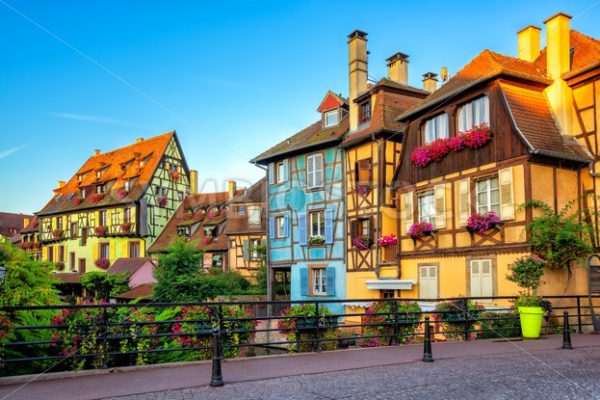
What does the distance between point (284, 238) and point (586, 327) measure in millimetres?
15817

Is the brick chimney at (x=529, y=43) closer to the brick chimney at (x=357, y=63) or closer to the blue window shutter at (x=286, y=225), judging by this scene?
the brick chimney at (x=357, y=63)

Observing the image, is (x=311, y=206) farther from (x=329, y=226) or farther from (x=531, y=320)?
(x=531, y=320)

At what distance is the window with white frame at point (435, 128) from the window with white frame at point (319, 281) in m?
8.96

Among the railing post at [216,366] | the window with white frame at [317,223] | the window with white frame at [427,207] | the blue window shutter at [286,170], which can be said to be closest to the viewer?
the railing post at [216,366]

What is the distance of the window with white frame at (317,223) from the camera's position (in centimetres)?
2688

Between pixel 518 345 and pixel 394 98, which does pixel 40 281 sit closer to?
pixel 518 345

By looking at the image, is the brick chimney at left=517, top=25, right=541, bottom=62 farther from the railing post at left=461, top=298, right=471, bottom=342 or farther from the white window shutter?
the railing post at left=461, top=298, right=471, bottom=342

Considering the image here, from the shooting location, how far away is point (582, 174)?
17234 mm

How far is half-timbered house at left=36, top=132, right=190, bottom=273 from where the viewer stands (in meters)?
45.7

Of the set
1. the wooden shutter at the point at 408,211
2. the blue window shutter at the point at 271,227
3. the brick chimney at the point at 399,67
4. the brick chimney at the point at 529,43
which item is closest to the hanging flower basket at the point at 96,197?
the blue window shutter at the point at 271,227

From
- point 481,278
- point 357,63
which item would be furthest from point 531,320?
point 357,63

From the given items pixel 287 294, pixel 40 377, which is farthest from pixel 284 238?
pixel 40 377

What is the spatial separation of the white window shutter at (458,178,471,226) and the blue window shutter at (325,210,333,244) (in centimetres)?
852

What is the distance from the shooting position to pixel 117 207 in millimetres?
46469
